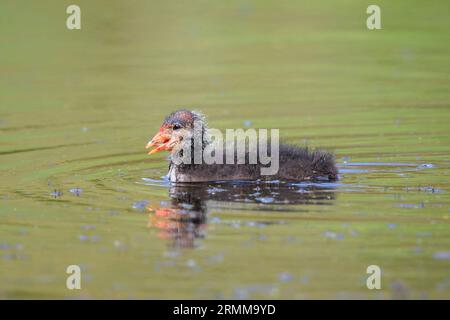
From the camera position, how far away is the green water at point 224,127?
28.7ft

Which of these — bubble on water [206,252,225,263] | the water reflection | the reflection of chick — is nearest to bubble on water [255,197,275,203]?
the water reflection

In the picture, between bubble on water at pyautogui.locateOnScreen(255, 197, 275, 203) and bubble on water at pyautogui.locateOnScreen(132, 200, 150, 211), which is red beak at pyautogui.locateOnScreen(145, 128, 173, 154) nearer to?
bubble on water at pyautogui.locateOnScreen(132, 200, 150, 211)

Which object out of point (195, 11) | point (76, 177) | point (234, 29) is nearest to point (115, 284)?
point (76, 177)

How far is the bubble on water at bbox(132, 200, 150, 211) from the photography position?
10836 mm

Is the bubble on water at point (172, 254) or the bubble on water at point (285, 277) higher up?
the bubble on water at point (172, 254)

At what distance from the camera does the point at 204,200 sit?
11148 millimetres

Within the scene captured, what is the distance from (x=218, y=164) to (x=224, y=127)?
3.80 m

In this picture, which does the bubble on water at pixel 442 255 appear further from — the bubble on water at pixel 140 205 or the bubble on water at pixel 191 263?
the bubble on water at pixel 140 205

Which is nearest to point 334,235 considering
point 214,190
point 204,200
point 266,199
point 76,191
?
point 266,199

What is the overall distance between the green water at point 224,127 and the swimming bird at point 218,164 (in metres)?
0.32

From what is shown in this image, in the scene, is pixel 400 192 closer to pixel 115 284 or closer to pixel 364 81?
pixel 115 284

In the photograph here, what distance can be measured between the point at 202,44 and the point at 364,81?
548cm

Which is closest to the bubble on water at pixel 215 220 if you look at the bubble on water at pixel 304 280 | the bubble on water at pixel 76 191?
the bubble on water at pixel 304 280
